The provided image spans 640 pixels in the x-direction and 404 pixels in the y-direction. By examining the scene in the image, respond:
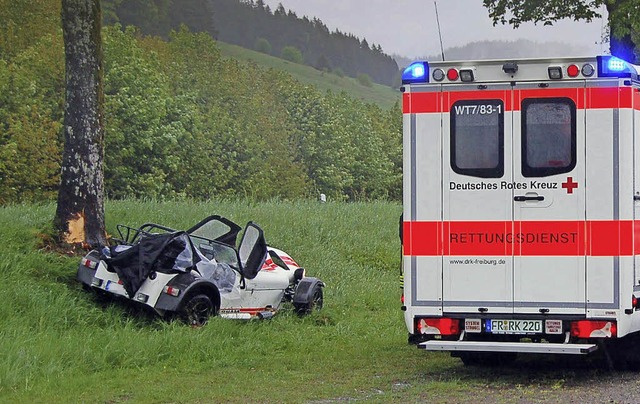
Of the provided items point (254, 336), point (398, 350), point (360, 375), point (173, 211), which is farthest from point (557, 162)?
point (173, 211)

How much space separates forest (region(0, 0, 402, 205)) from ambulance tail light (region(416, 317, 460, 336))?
19.7 m

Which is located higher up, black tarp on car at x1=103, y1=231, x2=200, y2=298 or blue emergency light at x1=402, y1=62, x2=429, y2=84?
blue emergency light at x1=402, y1=62, x2=429, y2=84

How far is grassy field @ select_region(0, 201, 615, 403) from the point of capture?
35.1 ft

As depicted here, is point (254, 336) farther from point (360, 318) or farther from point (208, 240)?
point (360, 318)

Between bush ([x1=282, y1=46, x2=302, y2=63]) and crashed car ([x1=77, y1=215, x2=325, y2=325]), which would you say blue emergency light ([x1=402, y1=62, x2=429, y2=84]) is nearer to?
crashed car ([x1=77, y1=215, x2=325, y2=325])

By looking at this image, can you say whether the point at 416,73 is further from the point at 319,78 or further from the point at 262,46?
the point at 262,46

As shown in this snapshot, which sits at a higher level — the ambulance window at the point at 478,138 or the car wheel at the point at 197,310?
the ambulance window at the point at 478,138

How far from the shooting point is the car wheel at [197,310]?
45.3 ft

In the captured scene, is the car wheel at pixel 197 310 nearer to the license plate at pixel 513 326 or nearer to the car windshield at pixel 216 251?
the car windshield at pixel 216 251

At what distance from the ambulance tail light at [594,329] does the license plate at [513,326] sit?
345 mm

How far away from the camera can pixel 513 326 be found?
1082cm

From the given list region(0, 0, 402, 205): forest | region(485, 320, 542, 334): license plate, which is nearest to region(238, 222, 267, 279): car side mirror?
region(485, 320, 542, 334): license plate

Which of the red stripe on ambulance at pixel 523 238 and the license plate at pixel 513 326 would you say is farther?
the license plate at pixel 513 326

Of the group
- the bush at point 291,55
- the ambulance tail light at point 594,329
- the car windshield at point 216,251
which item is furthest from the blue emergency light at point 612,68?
the bush at point 291,55
